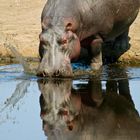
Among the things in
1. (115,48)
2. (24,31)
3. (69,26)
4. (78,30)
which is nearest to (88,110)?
(69,26)

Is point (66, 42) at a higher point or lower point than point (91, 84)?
higher

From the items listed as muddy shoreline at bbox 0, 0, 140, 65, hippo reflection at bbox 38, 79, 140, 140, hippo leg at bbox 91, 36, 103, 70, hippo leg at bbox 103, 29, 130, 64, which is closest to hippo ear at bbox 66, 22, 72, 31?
hippo leg at bbox 91, 36, 103, 70

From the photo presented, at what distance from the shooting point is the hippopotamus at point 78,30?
35.5ft

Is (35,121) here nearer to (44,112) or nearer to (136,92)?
(44,112)

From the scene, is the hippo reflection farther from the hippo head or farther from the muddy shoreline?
the muddy shoreline

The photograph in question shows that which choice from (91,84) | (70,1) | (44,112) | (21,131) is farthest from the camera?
(70,1)

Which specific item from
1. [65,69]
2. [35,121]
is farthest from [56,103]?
[65,69]

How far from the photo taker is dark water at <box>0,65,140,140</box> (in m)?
7.69

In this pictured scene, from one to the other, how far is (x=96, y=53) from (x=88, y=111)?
11.3 feet

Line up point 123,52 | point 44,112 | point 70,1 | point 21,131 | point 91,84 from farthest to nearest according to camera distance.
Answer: point 123,52 < point 70,1 < point 91,84 < point 44,112 < point 21,131

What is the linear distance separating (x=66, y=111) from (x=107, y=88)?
1777 millimetres

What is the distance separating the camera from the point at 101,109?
8.84 metres

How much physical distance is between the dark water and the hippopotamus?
1.19 feet

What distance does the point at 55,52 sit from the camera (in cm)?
1078
